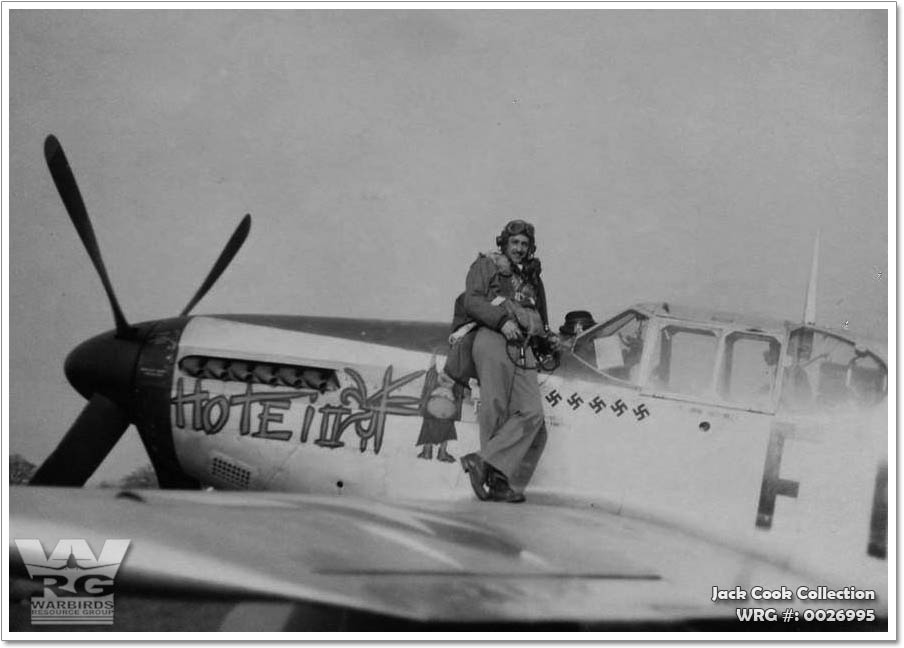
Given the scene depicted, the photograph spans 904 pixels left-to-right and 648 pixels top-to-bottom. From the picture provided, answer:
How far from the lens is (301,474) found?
5.18m

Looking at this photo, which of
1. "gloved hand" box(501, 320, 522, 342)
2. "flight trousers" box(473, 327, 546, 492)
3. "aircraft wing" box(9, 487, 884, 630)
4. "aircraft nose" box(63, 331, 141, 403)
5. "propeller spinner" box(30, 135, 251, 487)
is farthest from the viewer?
"aircraft nose" box(63, 331, 141, 403)

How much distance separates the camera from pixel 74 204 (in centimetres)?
540

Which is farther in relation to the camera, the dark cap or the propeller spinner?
the propeller spinner

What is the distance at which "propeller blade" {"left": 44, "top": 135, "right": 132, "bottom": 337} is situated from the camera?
17.6ft

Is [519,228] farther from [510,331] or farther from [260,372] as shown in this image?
[260,372]

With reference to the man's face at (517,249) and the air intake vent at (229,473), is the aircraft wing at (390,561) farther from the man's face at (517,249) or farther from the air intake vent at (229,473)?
the man's face at (517,249)

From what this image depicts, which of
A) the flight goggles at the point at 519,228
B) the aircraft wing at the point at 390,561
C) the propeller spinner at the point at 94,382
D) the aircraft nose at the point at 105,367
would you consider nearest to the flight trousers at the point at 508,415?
the aircraft wing at the point at 390,561

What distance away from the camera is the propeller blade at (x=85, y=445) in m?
5.30

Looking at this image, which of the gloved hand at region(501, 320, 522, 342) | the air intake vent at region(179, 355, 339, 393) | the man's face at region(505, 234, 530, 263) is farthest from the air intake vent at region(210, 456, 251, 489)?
the man's face at region(505, 234, 530, 263)

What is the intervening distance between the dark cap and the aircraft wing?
1029 millimetres

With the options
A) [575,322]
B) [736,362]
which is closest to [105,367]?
[575,322]

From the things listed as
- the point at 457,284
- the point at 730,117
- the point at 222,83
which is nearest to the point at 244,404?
the point at 457,284

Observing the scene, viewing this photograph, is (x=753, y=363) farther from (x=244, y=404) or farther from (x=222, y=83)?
(x=222, y=83)

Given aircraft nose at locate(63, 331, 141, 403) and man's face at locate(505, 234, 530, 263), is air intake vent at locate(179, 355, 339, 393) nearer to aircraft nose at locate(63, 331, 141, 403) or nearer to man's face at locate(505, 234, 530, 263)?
aircraft nose at locate(63, 331, 141, 403)
